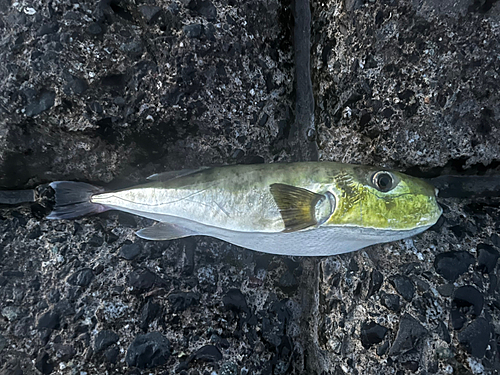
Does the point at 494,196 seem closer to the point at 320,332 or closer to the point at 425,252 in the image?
the point at 425,252

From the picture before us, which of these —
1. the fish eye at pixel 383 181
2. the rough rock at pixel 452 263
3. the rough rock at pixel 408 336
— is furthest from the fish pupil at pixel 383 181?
the rough rock at pixel 408 336

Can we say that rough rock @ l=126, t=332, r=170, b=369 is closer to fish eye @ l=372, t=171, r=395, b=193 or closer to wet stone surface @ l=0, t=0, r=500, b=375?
wet stone surface @ l=0, t=0, r=500, b=375

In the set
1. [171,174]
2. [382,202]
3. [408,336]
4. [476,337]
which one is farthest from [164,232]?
[476,337]

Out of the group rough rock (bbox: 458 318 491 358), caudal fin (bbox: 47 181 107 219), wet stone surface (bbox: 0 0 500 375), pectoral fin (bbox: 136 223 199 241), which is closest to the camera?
rough rock (bbox: 458 318 491 358)

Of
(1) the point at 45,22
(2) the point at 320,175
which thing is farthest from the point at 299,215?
(1) the point at 45,22

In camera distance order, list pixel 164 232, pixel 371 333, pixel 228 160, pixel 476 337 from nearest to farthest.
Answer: pixel 476 337 < pixel 371 333 < pixel 164 232 < pixel 228 160

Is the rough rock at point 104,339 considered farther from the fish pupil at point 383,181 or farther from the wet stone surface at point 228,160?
the fish pupil at point 383,181

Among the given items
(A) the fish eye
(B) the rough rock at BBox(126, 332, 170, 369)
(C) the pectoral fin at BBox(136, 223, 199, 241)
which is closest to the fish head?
(A) the fish eye

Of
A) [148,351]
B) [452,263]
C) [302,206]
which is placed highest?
[302,206]

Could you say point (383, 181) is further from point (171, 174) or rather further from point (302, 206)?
point (171, 174)
